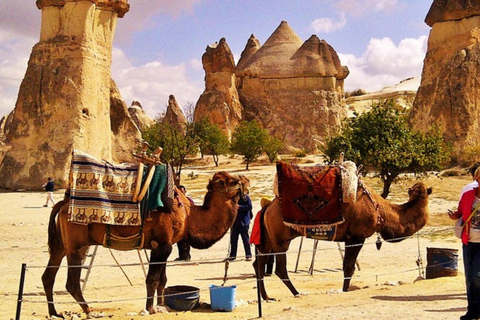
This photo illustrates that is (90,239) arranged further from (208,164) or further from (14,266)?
(208,164)

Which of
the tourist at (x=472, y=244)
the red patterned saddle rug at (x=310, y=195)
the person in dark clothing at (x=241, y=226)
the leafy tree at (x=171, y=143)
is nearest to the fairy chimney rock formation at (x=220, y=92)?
the leafy tree at (x=171, y=143)

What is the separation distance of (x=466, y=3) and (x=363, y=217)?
3092 cm

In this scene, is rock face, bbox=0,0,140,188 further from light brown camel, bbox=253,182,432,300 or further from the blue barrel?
the blue barrel

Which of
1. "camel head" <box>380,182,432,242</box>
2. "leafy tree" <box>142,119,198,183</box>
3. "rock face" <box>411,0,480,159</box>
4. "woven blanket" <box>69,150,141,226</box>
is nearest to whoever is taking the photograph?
"woven blanket" <box>69,150,141,226</box>

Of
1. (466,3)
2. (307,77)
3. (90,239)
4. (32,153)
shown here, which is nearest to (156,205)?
(90,239)

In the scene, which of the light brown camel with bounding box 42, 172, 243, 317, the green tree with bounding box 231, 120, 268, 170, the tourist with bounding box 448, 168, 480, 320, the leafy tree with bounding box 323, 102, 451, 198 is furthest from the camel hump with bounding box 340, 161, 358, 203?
the green tree with bounding box 231, 120, 268, 170

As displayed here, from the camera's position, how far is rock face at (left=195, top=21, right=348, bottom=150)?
180ft

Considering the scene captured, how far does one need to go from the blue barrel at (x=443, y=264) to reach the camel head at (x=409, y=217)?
52cm

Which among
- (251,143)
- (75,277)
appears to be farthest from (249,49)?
(75,277)

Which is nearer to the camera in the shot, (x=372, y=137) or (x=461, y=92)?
(x=372, y=137)

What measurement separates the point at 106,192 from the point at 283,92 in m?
48.4

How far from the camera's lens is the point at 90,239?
7.89 meters

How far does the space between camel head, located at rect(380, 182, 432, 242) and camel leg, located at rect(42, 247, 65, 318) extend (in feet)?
15.0

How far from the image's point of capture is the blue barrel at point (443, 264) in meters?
9.37
